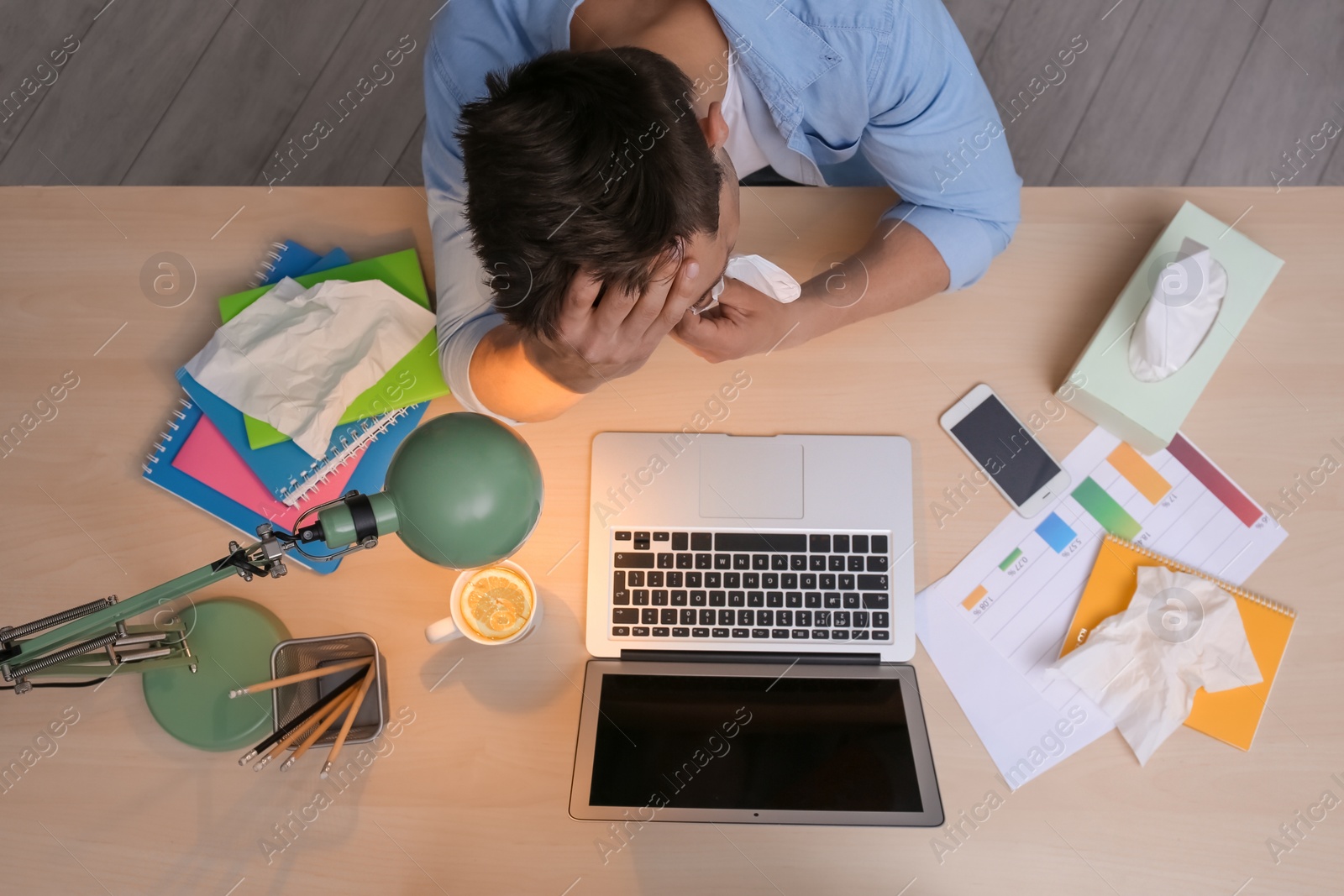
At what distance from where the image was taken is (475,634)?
878mm

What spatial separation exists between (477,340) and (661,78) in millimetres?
371

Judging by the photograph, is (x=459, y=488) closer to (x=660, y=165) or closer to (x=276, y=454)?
(x=660, y=165)

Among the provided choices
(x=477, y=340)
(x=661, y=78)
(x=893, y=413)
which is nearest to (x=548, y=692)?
(x=477, y=340)

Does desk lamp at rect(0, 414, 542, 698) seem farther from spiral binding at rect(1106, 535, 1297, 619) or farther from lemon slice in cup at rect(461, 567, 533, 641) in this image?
spiral binding at rect(1106, 535, 1297, 619)

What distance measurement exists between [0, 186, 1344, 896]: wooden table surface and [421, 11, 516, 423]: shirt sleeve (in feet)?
0.27

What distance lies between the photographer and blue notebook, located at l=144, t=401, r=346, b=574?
0.93 m

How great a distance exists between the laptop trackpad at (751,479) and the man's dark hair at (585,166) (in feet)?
1.04

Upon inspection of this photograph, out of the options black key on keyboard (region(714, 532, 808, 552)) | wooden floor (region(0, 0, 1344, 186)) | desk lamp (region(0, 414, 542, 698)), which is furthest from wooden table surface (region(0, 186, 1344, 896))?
wooden floor (region(0, 0, 1344, 186))

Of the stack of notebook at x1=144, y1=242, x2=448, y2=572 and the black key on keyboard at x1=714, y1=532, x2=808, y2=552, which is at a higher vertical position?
the stack of notebook at x1=144, y1=242, x2=448, y2=572

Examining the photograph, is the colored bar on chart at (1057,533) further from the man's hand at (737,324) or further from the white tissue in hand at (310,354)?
the white tissue in hand at (310,354)

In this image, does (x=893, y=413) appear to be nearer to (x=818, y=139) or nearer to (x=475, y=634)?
(x=818, y=139)

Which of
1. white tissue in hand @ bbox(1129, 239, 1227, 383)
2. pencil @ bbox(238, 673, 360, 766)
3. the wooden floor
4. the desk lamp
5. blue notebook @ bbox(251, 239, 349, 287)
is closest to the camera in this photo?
the desk lamp

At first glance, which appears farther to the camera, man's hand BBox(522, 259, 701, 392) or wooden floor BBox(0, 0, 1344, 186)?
wooden floor BBox(0, 0, 1344, 186)

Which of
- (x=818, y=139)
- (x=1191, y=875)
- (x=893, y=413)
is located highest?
(x=818, y=139)
